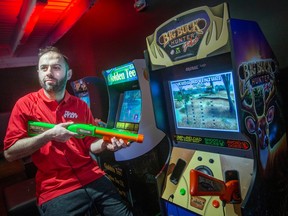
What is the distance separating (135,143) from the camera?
7.62 feet

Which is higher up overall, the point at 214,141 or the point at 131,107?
the point at 131,107

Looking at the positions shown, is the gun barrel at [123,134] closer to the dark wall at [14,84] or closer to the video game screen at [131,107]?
the video game screen at [131,107]

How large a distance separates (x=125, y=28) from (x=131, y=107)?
1.16m

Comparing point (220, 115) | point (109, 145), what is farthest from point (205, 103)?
point (109, 145)

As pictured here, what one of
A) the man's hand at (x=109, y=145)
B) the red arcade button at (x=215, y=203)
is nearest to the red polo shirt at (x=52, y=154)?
the man's hand at (x=109, y=145)

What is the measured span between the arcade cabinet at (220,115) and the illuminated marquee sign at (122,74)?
534 mm

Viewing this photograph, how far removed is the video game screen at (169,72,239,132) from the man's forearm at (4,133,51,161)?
37.9 inches

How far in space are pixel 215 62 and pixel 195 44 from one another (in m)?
0.18

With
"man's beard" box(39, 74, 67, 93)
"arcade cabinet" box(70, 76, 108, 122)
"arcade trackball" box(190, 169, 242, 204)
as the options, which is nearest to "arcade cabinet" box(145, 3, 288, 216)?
"arcade trackball" box(190, 169, 242, 204)

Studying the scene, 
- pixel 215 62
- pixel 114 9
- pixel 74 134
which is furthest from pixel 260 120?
pixel 114 9

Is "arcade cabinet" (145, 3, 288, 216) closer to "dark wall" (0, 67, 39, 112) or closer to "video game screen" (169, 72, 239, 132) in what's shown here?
"video game screen" (169, 72, 239, 132)

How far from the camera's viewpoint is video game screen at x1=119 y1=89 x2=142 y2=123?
249cm

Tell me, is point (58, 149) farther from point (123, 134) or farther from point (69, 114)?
point (123, 134)

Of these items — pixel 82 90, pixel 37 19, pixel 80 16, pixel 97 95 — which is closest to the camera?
pixel 97 95
